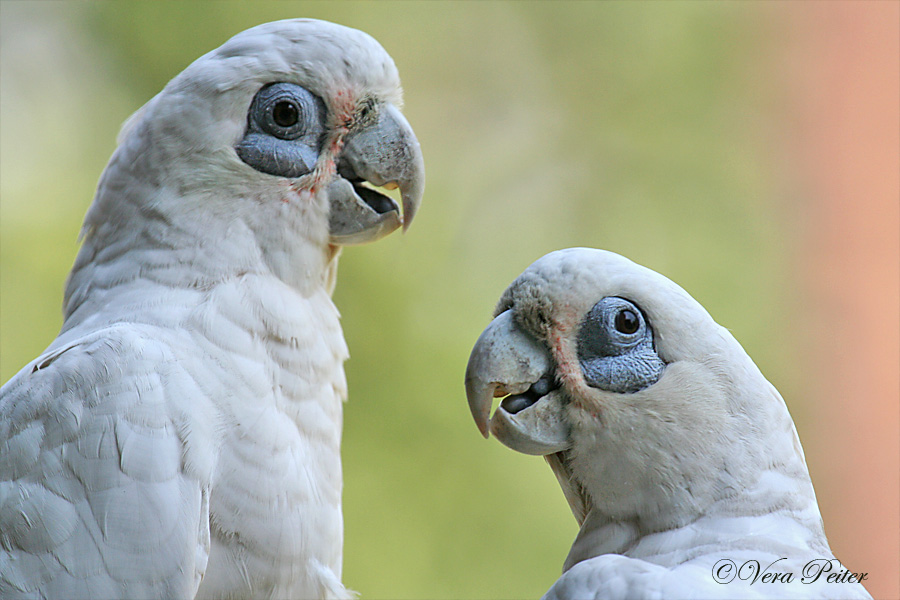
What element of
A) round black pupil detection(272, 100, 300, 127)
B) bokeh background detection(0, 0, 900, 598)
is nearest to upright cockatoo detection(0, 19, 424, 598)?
round black pupil detection(272, 100, 300, 127)

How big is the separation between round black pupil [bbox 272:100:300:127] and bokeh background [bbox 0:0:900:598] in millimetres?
2033

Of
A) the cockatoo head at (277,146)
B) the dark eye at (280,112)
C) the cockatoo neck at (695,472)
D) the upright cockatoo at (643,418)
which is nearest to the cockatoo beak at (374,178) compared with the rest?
the cockatoo head at (277,146)

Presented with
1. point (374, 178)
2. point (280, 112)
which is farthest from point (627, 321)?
point (280, 112)

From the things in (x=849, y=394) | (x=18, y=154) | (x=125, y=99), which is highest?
(x=125, y=99)

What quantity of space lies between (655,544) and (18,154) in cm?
358

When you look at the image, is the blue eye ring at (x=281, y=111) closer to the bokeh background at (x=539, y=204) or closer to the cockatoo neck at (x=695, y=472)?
the cockatoo neck at (x=695, y=472)

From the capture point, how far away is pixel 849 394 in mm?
4055

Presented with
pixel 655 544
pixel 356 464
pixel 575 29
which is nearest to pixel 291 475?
pixel 655 544

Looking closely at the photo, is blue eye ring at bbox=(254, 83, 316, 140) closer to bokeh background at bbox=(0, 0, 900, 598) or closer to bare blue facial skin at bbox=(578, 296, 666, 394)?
bare blue facial skin at bbox=(578, 296, 666, 394)

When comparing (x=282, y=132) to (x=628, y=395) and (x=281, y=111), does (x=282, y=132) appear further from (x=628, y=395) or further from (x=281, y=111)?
(x=628, y=395)

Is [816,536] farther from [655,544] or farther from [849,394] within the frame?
[849,394]

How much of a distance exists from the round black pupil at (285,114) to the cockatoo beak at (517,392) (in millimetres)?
769

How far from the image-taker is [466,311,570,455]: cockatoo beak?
1.71m

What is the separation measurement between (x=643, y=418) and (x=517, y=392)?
10.0 inches
